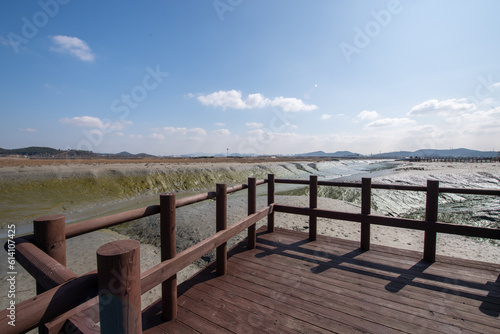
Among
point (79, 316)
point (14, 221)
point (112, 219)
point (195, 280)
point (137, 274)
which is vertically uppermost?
point (112, 219)

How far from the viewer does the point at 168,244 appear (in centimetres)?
250

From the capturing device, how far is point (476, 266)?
3.62 metres

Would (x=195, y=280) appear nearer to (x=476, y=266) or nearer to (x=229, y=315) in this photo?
(x=229, y=315)

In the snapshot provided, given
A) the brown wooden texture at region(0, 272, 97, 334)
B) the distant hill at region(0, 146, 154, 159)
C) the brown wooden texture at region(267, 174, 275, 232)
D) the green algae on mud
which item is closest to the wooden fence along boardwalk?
the brown wooden texture at region(0, 272, 97, 334)

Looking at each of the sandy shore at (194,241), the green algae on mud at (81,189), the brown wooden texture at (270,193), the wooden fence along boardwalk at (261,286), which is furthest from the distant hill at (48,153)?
the wooden fence along boardwalk at (261,286)

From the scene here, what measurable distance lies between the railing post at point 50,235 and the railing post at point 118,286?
0.62 meters

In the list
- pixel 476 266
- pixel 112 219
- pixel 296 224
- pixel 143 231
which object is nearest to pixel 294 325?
pixel 112 219

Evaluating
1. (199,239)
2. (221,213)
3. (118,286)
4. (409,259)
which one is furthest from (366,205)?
(199,239)

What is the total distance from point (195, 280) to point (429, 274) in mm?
3616

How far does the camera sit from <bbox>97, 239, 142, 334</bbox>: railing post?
127cm

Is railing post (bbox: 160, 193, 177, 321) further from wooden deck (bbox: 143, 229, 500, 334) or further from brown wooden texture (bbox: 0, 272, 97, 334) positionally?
brown wooden texture (bbox: 0, 272, 97, 334)

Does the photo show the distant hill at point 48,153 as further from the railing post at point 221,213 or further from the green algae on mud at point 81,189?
the railing post at point 221,213

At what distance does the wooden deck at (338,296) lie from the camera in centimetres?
248

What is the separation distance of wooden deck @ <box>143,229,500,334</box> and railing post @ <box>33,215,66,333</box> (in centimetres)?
144
